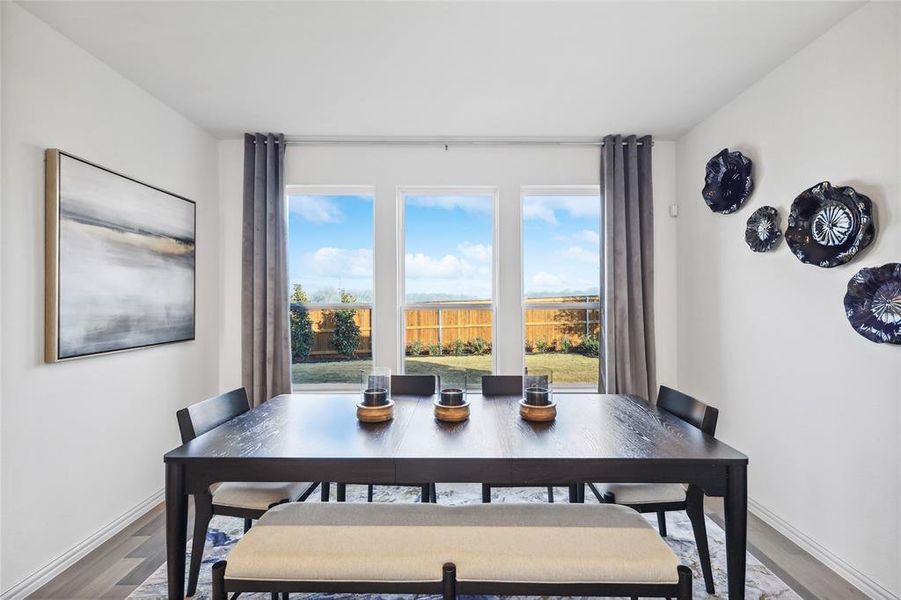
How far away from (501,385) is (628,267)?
1.63 meters

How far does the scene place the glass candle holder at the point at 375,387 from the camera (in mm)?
2041

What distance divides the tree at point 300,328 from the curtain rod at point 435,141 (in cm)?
116

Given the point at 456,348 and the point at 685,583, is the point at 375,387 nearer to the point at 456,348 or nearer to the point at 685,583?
the point at 685,583

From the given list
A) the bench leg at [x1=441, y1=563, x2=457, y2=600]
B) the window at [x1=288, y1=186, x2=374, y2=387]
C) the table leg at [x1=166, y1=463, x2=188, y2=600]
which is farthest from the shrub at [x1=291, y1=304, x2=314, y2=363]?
the bench leg at [x1=441, y1=563, x2=457, y2=600]

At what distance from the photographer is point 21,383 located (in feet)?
6.66

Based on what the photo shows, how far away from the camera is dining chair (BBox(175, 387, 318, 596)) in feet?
6.17

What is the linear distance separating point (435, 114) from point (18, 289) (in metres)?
2.42

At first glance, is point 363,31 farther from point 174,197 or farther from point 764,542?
point 764,542

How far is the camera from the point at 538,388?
6.81 feet

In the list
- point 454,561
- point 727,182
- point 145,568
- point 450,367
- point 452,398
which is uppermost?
point 727,182

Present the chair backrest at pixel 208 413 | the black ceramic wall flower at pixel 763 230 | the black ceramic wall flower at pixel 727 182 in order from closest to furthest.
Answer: the chair backrest at pixel 208 413
the black ceramic wall flower at pixel 763 230
the black ceramic wall flower at pixel 727 182

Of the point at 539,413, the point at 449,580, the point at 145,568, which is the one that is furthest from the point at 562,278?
the point at 145,568

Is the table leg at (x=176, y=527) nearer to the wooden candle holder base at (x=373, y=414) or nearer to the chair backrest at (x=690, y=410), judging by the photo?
the wooden candle holder base at (x=373, y=414)

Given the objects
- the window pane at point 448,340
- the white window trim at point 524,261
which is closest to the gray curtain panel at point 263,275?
the window pane at point 448,340
